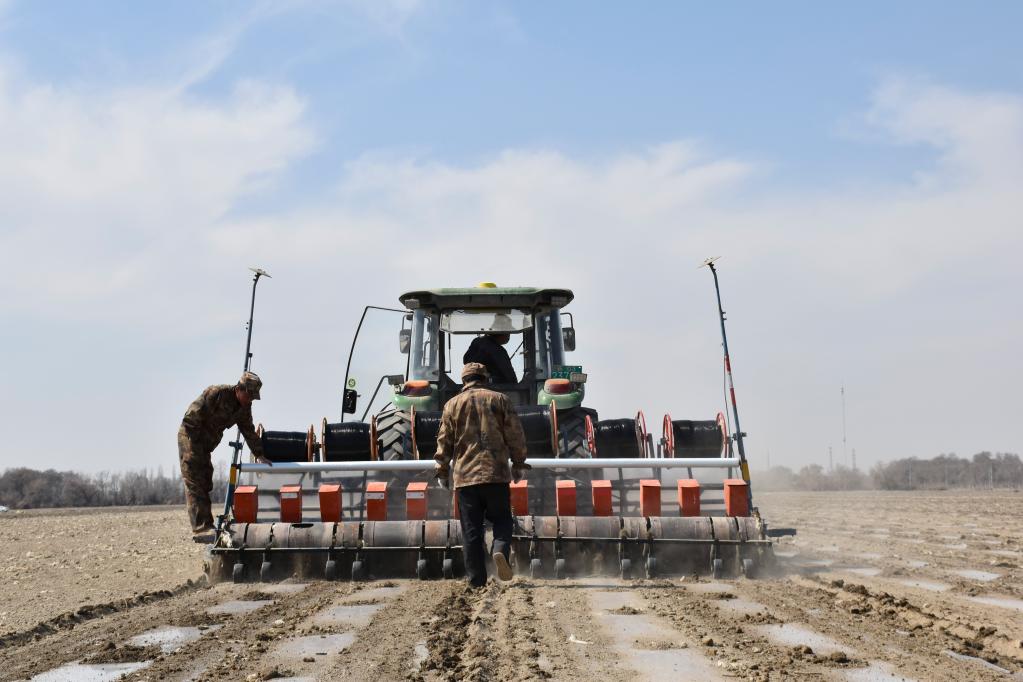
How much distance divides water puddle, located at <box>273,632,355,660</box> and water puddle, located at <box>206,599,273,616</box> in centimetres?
113

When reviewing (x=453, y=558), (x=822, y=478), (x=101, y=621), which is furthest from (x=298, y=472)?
(x=822, y=478)

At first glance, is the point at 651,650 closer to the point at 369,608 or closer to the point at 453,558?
the point at 369,608

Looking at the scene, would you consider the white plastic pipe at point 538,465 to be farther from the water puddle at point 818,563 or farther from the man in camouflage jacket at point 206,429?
the water puddle at point 818,563

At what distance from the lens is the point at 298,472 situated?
347 inches

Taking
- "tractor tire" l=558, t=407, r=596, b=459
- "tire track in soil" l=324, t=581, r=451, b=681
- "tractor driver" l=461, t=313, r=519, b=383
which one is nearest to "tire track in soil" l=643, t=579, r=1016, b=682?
"tire track in soil" l=324, t=581, r=451, b=681

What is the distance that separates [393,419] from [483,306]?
5.24ft

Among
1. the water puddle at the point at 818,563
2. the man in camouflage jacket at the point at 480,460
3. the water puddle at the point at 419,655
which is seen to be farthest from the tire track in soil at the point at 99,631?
the water puddle at the point at 818,563

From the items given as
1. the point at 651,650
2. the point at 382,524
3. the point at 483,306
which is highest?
the point at 483,306

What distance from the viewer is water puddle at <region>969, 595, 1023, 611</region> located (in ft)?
21.3

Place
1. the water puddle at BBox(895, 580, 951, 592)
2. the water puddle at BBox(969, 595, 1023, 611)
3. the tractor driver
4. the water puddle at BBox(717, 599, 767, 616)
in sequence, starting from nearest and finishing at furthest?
the water puddle at BBox(717, 599, 767, 616)
the water puddle at BBox(969, 595, 1023, 611)
the water puddle at BBox(895, 580, 951, 592)
the tractor driver

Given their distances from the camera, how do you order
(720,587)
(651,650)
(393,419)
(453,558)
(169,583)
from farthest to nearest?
(393,419) < (169,583) < (453,558) < (720,587) < (651,650)

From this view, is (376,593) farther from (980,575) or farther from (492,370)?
(980,575)

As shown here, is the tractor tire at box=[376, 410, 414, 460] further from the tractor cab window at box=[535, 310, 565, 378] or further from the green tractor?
the tractor cab window at box=[535, 310, 565, 378]

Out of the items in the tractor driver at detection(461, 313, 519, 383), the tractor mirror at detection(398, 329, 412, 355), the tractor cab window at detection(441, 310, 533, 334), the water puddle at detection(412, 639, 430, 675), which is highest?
the tractor cab window at detection(441, 310, 533, 334)
